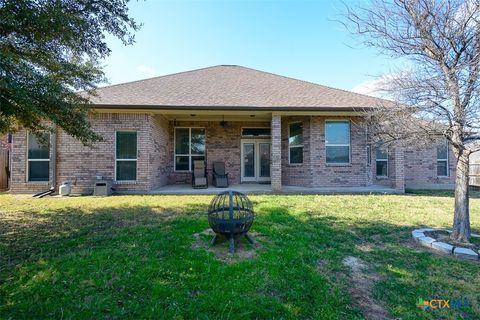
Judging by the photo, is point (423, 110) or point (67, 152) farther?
point (67, 152)

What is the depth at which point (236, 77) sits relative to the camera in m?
12.5

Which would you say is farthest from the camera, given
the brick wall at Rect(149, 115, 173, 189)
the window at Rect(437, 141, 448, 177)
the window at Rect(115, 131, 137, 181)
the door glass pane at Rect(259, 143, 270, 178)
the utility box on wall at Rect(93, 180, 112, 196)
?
the door glass pane at Rect(259, 143, 270, 178)

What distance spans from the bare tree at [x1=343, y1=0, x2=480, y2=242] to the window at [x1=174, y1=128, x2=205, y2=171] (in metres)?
8.05

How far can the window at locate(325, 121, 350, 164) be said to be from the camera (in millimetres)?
9555

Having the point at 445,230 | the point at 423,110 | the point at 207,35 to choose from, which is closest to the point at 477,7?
the point at 423,110

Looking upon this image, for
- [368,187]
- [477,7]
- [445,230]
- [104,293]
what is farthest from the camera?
[368,187]

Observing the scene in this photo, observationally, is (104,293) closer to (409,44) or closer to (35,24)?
(35,24)

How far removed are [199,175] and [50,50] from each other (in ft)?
21.6

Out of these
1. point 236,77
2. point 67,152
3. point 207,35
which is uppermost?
point 207,35

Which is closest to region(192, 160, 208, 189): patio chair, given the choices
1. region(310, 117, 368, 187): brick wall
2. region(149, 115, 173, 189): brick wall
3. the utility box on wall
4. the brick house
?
the brick house

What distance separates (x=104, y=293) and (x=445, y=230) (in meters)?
5.50

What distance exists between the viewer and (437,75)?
3.78m

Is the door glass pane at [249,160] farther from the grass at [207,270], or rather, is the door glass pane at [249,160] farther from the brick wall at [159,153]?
the grass at [207,270]

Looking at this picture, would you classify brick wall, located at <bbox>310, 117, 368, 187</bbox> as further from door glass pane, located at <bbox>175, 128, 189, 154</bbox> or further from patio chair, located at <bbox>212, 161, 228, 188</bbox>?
door glass pane, located at <bbox>175, 128, 189, 154</bbox>
